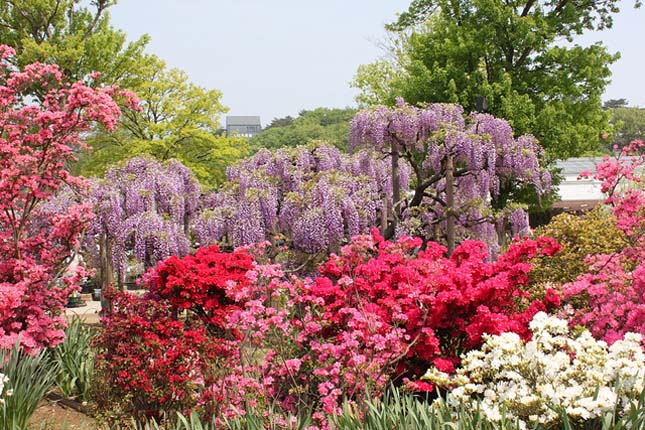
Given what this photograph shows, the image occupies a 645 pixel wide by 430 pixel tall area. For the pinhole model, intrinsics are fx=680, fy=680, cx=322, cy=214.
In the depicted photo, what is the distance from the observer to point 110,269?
12.5 meters

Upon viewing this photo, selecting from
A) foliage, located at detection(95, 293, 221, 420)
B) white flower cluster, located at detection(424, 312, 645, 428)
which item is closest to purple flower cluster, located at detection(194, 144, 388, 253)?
foliage, located at detection(95, 293, 221, 420)

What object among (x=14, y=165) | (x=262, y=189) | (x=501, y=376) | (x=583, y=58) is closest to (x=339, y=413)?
(x=501, y=376)

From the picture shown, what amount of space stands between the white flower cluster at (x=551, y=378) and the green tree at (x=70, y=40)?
67.5 ft

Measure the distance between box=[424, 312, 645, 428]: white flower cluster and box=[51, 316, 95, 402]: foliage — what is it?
4.65 metres

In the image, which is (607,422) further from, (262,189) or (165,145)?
(165,145)

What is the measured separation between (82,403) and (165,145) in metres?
16.4

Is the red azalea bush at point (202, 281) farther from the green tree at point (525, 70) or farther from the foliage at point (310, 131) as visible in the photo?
the foliage at point (310, 131)

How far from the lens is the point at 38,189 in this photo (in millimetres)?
7641

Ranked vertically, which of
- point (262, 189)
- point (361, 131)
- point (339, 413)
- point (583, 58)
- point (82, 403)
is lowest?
point (82, 403)

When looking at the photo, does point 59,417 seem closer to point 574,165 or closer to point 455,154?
point 455,154

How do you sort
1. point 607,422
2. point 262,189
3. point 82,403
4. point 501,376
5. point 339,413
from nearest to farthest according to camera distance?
1. point 607,422
2. point 501,376
3. point 339,413
4. point 82,403
5. point 262,189

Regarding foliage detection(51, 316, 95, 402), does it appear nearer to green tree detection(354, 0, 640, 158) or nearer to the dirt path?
the dirt path

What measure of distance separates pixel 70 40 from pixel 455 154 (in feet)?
52.0

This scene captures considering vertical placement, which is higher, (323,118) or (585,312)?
(323,118)
